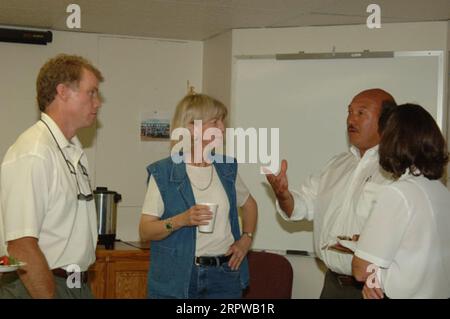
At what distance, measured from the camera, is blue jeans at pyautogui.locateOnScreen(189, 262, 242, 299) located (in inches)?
98.7

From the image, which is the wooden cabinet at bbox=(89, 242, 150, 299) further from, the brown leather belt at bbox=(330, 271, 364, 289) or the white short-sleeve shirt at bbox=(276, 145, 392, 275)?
the brown leather belt at bbox=(330, 271, 364, 289)

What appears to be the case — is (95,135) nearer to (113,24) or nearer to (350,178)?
(113,24)

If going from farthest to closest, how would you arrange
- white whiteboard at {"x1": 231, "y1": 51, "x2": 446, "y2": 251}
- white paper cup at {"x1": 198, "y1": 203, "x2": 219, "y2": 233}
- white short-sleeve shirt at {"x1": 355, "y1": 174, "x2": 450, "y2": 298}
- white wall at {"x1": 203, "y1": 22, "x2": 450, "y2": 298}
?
white whiteboard at {"x1": 231, "y1": 51, "x2": 446, "y2": 251} → white wall at {"x1": 203, "y1": 22, "x2": 450, "y2": 298} → white paper cup at {"x1": 198, "y1": 203, "x2": 219, "y2": 233} → white short-sleeve shirt at {"x1": 355, "y1": 174, "x2": 450, "y2": 298}

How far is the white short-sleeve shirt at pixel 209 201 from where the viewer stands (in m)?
2.55

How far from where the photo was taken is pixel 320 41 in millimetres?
4176

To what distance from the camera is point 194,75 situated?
4.77 metres

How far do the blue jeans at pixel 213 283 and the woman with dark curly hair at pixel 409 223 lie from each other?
0.63 meters

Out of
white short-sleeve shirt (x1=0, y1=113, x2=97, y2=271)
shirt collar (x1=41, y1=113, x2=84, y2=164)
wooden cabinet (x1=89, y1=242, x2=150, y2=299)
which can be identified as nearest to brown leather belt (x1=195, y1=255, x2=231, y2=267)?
white short-sleeve shirt (x1=0, y1=113, x2=97, y2=271)

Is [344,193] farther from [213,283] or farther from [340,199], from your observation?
[213,283]

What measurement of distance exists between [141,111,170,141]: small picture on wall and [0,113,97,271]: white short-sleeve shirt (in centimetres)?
235

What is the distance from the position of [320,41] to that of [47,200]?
259 cm

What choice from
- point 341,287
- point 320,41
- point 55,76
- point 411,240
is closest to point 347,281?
point 341,287

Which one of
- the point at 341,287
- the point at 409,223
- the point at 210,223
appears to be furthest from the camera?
the point at 341,287

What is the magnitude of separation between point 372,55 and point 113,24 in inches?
66.8
